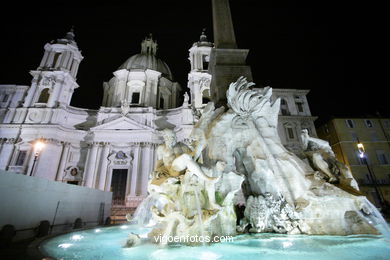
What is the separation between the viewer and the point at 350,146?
85.0 ft

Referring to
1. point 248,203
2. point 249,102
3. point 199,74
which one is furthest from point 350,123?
point 248,203

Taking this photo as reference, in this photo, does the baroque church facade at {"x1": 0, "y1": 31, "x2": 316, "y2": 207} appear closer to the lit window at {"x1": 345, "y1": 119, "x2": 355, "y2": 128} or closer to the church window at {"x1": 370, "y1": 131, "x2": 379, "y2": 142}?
the lit window at {"x1": 345, "y1": 119, "x2": 355, "y2": 128}

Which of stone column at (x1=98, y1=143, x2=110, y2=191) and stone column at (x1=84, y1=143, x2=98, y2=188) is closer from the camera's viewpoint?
stone column at (x1=84, y1=143, x2=98, y2=188)

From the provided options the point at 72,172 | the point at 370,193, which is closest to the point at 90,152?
the point at 72,172

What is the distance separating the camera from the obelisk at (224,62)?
7145 millimetres

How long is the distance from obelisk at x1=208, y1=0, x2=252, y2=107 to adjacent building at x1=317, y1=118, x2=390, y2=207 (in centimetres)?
2459

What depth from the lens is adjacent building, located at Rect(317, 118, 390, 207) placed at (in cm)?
2351

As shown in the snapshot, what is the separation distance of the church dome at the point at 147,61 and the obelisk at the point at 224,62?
24.3 m

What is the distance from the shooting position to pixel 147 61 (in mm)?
32594

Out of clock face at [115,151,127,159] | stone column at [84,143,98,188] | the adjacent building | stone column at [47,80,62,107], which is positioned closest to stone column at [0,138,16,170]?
stone column at [47,80,62,107]

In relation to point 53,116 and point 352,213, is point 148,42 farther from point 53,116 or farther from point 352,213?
point 352,213

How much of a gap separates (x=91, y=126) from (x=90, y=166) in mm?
5891

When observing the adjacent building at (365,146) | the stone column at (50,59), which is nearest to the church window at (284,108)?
the adjacent building at (365,146)

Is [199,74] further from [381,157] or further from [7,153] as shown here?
[381,157]
